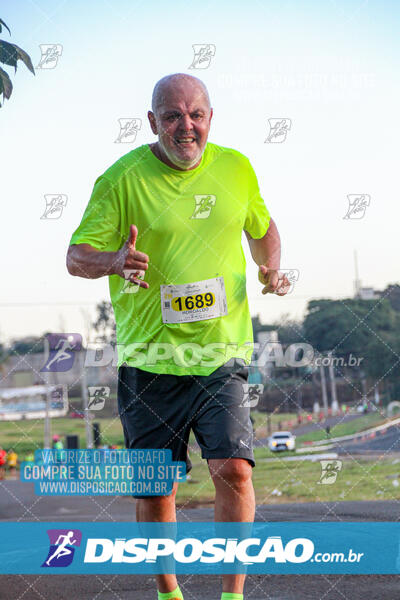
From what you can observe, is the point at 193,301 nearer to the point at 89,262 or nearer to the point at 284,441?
the point at 89,262

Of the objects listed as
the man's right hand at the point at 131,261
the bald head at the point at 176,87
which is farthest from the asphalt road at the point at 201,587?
the bald head at the point at 176,87

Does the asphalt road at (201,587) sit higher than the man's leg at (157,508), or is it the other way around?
the man's leg at (157,508)

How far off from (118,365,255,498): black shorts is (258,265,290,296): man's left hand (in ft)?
1.06

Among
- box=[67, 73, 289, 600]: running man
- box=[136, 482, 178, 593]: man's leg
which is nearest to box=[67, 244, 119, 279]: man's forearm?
box=[67, 73, 289, 600]: running man

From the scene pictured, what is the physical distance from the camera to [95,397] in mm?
7773

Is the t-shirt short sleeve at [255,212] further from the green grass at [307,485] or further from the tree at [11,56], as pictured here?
the green grass at [307,485]

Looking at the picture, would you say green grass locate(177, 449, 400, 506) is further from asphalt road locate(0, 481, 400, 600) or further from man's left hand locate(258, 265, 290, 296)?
man's left hand locate(258, 265, 290, 296)

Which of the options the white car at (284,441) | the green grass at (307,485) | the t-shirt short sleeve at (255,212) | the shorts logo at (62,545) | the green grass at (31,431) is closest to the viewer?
the t-shirt short sleeve at (255,212)

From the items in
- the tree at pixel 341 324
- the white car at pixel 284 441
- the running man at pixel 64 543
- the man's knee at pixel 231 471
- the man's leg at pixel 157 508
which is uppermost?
the man's knee at pixel 231 471

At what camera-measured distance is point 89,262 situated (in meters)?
3.28

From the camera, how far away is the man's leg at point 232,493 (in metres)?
3.17

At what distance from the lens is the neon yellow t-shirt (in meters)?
Result: 3.35

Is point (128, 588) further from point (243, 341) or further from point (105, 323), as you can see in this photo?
point (105, 323)

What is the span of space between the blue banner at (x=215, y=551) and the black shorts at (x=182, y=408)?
34 centimetres
